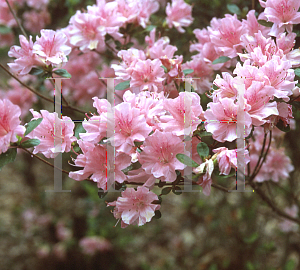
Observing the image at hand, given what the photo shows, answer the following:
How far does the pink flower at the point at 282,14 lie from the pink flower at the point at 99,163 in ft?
2.31

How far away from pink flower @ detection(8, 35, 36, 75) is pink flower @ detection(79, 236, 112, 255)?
6.24 feet

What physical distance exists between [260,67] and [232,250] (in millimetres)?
2232

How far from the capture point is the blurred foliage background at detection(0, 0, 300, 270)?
2.65 meters

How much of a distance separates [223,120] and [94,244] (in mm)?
2189

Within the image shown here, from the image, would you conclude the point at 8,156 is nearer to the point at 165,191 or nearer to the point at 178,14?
→ the point at 165,191

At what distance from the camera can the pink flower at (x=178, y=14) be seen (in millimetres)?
1566

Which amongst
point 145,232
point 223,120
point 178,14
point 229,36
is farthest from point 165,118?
point 145,232

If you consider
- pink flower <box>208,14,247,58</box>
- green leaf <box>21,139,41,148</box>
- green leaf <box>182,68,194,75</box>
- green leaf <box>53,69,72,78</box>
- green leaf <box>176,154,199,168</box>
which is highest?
pink flower <box>208,14,247,58</box>

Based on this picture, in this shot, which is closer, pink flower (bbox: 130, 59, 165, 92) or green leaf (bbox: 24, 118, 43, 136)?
green leaf (bbox: 24, 118, 43, 136)

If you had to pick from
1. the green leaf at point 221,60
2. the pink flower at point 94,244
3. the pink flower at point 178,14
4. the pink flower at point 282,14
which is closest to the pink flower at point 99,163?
the green leaf at point 221,60

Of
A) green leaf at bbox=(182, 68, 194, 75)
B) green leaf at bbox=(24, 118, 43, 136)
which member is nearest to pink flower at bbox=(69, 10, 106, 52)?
green leaf at bbox=(182, 68, 194, 75)

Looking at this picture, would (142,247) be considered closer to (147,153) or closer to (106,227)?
(106,227)

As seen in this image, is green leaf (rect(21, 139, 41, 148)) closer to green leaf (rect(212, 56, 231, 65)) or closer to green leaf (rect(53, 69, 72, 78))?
green leaf (rect(53, 69, 72, 78))

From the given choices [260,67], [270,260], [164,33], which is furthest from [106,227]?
[260,67]
